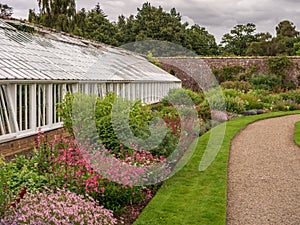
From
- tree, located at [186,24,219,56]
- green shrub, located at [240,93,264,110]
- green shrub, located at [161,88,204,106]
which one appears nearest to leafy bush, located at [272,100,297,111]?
green shrub, located at [240,93,264,110]

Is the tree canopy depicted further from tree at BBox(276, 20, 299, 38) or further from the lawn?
the lawn

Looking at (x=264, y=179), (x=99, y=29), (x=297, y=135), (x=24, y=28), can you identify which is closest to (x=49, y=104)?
(x=24, y=28)

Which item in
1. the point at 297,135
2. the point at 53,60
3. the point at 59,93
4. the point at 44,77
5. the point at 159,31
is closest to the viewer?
the point at 44,77

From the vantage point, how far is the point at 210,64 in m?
31.3

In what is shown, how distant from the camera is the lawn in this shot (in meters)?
6.04

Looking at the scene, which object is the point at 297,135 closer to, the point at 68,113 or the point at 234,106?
the point at 234,106

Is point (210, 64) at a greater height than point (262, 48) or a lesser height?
lesser

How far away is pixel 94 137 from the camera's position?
27.8 ft

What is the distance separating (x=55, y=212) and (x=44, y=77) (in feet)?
18.6

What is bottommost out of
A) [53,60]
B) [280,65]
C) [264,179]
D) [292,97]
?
[264,179]

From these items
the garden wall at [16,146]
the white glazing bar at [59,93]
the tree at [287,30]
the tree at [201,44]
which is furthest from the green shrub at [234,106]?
the tree at [287,30]

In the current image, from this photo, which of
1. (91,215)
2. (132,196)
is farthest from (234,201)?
(91,215)

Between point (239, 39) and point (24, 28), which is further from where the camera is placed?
point (239, 39)

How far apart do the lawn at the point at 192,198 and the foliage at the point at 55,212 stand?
0.88m
